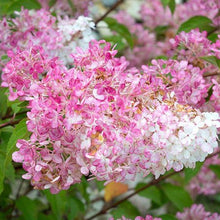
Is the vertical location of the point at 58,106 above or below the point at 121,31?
below

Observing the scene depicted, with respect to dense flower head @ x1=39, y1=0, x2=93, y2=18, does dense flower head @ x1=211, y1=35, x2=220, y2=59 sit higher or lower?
higher

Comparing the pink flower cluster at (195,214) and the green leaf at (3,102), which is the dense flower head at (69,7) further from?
the pink flower cluster at (195,214)

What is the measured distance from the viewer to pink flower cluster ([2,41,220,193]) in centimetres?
88

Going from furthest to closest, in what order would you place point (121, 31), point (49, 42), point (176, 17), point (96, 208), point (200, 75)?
point (176, 17), point (96, 208), point (121, 31), point (49, 42), point (200, 75)

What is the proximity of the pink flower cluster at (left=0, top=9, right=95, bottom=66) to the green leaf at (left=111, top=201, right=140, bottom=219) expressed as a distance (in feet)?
1.91

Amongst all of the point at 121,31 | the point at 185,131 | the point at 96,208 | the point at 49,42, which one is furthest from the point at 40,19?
the point at 96,208

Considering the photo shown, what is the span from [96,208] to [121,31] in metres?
0.87

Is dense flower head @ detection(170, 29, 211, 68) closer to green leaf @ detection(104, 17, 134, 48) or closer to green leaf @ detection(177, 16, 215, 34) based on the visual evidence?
green leaf @ detection(177, 16, 215, 34)

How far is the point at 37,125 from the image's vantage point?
2.96 ft

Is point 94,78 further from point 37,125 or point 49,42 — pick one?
point 49,42

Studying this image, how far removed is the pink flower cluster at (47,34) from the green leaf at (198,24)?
0.36m

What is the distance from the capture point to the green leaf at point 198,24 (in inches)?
61.4

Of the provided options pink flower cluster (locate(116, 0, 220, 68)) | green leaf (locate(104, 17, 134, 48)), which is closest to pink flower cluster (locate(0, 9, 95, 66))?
green leaf (locate(104, 17, 134, 48))

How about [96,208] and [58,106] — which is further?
[96,208]
